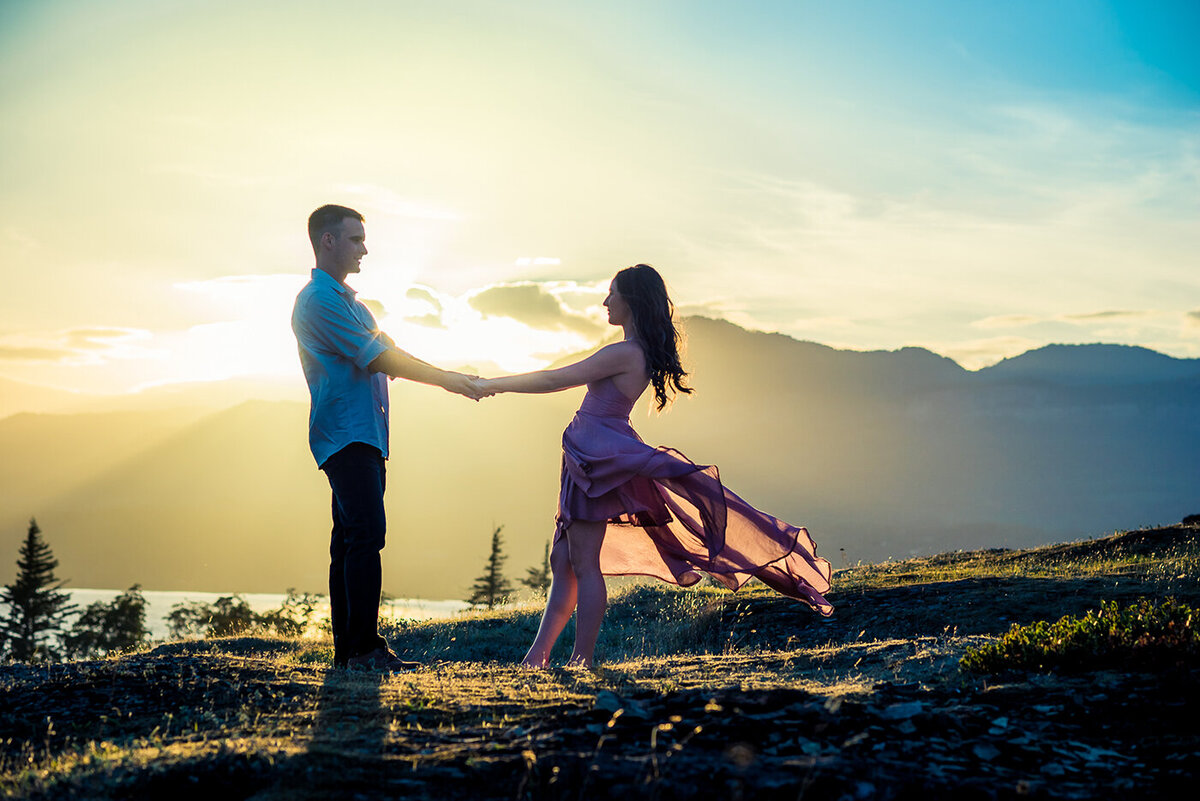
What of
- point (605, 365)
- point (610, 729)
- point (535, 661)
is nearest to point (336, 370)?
point (605, 365)

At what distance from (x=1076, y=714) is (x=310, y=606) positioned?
17.0m

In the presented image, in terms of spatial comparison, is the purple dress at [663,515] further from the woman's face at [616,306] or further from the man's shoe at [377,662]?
the man's shoe at [377,662]

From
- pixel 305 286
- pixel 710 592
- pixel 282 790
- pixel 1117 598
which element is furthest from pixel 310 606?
pixel 282 790

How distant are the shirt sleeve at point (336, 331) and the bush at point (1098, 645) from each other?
4.94 metres

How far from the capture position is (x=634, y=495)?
812 centimetres

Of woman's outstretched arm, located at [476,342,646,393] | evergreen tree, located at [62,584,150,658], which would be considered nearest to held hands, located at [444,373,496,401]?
woman's outstretched arm, located at [476,342,646,393]

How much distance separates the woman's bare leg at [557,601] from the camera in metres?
7.97

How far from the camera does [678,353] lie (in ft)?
27.1

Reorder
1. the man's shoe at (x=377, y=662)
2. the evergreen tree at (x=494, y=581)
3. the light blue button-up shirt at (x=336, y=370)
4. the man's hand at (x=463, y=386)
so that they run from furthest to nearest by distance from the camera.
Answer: the evergreen tree at (x=494, y=581)
the man's hand at (x=463, y=386)
the light blue button-up shirt at (x=336, y=370)
the man's shoe at (x=377, y=662)

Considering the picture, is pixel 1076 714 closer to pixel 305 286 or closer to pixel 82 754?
pixel 82 754

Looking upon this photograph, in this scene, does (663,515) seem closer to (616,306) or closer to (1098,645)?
(616,306)

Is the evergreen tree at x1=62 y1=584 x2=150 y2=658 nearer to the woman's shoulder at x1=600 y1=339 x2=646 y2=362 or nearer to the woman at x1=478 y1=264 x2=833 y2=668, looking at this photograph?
the woman at x1=478 y1=264 x2=833 y2=668

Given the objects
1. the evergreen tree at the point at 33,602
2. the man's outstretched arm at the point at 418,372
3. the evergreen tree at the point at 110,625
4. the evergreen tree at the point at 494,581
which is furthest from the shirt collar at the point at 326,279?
the evergreen tree at the point at 33,602

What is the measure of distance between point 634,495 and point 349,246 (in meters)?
3.18
